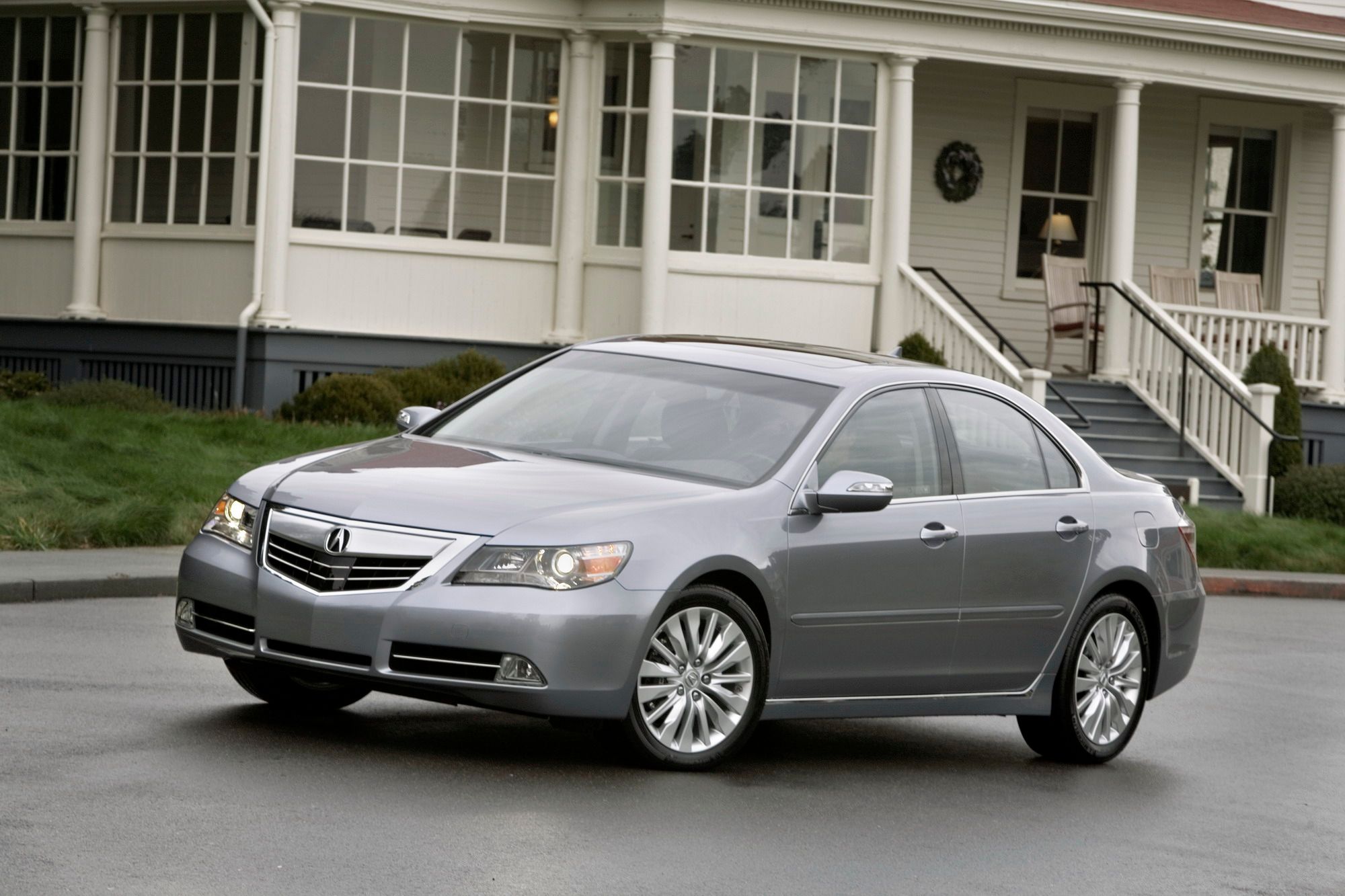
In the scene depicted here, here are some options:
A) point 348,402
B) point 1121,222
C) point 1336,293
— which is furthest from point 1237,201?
point 348,402

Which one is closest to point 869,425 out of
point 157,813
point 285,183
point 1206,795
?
point 1206,795

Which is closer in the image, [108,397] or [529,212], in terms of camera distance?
[108,397]

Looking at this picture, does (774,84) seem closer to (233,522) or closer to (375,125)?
(375,125)

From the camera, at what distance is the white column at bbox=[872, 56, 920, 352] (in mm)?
22609

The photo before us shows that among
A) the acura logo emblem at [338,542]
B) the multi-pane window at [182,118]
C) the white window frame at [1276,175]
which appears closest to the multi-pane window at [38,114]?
the multi-pane window at [182,118]

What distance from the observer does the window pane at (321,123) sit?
69.6ft

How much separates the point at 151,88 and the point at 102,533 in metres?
8.92

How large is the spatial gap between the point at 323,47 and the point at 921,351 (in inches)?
266

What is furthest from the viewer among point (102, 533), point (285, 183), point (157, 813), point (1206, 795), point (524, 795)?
point (285, 183)

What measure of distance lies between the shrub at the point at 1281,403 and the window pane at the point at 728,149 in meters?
6.04

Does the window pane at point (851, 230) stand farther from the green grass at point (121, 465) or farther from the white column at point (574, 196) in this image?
the green grass at point (121, 465)

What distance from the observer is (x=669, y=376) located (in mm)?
8680

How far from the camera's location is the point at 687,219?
22328 millimetres

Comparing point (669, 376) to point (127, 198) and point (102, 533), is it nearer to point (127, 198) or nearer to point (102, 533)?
point (102, 533)
